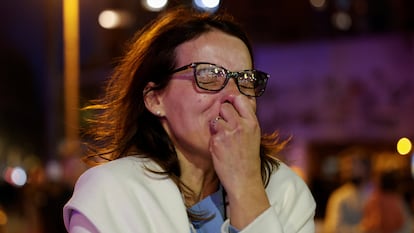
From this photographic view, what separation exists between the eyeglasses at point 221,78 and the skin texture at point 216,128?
2 centimetres

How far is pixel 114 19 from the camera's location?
20.8m

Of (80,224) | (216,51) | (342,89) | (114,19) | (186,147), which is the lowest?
(342,89)

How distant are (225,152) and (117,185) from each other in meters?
0.28

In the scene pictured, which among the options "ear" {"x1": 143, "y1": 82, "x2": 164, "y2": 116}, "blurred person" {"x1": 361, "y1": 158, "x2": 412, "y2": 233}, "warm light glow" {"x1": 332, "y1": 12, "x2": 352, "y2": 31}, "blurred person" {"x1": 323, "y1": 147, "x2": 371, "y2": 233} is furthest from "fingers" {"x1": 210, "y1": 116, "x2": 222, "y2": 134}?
"warm light glow" {"x1": 332, "y1": 12, "x2": 352, "y2": 31}

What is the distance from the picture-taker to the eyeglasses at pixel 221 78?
6.88 ft

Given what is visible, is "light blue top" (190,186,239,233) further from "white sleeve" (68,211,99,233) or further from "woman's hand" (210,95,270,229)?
"white sleeve" (68,211,99,233)

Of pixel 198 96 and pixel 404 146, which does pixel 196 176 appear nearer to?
pixel 198 96

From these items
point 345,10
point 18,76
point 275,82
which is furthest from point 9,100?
point 275,82

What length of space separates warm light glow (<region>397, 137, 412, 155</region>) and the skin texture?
11.4 m

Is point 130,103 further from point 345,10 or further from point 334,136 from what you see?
point 345,10

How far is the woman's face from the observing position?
2.08 meters

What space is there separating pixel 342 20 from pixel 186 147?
2098 cm

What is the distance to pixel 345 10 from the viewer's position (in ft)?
75.8

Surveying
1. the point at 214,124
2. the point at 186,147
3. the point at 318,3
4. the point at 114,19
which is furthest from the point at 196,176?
the point at 318,3
